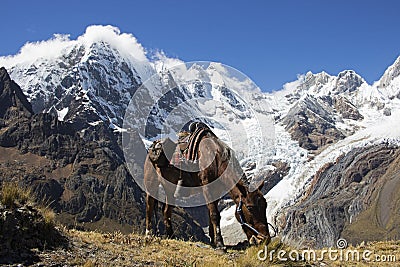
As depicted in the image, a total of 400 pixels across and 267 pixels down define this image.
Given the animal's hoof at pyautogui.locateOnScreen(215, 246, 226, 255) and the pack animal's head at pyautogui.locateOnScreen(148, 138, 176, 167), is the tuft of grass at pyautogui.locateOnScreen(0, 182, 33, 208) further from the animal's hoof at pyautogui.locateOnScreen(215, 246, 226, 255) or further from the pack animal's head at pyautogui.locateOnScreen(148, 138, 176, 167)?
the pack animal's head at pyautogui.locateOnScreen(148, 138, 176, 167)

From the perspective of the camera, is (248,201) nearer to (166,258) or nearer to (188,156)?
(166,258)

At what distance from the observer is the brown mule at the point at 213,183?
39.3 ft

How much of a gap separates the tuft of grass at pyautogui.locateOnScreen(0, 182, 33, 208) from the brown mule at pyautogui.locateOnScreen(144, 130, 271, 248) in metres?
5.30

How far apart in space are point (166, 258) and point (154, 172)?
629 centimetres

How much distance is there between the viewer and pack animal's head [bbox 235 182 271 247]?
38.3ft

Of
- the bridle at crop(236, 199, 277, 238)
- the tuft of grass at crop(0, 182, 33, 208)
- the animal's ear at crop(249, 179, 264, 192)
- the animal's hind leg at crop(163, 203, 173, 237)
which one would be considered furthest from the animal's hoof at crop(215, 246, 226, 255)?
the tuft of grass at crop(0, 182, 33, 208)

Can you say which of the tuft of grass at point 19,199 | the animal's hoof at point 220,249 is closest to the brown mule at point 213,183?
the animal's hoof at point 220,249

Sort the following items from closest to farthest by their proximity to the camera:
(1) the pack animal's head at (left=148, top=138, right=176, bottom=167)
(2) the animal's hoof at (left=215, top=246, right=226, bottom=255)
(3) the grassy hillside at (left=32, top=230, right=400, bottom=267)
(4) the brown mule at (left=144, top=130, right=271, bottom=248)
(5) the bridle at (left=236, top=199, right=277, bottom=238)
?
(3) the grassy hillside at (left=32, top=230, right=400, bottom=267), (5) the bridle at (left=236, top=199, right=277, bottom=238), (4) the brown mule at (left=144, top=130, right=271, bottom=248), (2) the animal's hoof at (left=215, top=246, right=226, bottom=255), (1) the pack animal's head at (left=148, top=138, right=176, bottom=167)

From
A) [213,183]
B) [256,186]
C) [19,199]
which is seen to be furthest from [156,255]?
[19,199]

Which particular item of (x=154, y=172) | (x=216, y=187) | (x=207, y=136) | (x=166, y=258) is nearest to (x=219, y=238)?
(x=216, y=187)

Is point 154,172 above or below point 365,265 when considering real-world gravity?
above

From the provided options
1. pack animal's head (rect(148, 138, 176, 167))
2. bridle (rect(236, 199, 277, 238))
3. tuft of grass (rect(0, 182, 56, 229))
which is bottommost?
bridle (rect(236, 199, 277, 238))

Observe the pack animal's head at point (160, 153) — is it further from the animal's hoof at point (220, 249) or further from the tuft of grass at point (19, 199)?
the tuft of grass at point (19, 199)

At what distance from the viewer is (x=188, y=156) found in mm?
15984
